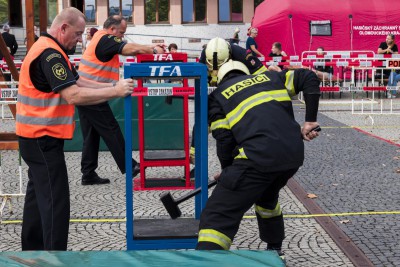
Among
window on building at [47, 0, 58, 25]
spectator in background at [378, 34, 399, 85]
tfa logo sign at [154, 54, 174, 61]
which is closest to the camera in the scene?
tfa logo sign at [154, 54, 174, 61]

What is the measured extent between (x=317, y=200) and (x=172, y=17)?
31977mm

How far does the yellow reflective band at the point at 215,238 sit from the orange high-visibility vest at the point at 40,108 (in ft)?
3.88

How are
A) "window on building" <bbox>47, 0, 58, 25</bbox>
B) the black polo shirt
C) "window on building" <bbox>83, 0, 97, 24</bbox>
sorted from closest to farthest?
the black polo shirt, "window on building" <bbox>47, 0, 58, 25</bbox>, "window on building" <bbox>83, 0, 97, 24</bbox>

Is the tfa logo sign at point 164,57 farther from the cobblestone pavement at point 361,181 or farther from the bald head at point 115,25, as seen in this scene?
the cobblestone pavement at point 361,181

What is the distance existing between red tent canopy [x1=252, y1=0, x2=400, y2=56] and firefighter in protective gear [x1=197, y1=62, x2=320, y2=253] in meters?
19.5

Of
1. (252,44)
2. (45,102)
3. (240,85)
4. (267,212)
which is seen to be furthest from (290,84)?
(252,44)

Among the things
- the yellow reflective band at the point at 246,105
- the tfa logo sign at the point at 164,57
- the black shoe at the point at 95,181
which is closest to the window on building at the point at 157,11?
the tfa logo sign at the point at 164,57

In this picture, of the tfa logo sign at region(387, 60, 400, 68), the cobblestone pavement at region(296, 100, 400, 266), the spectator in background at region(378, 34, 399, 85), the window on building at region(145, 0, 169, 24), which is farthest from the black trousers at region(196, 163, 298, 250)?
the window on building at region(145, 0, 169, 24)

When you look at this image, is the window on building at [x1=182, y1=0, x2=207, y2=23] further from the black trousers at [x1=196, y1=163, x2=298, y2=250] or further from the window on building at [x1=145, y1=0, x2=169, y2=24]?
the black trousers at [x1=196, y1=163, x2=298, y2=250]

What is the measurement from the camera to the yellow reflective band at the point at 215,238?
179 inches

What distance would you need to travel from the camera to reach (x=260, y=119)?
180 inches

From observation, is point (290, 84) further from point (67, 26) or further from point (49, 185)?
point (49, 185)

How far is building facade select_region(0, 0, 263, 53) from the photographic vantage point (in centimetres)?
3875

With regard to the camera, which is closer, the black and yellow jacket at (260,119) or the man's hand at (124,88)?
the black and yellow jacket at (260,119)
